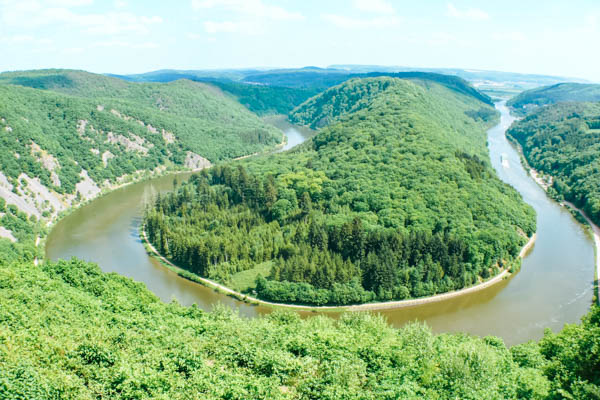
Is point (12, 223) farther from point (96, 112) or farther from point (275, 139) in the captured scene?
point (275, 139)

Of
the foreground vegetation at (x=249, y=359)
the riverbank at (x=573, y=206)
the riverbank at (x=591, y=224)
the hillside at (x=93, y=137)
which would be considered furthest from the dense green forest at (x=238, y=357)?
the hillside at (x=93, y=137)

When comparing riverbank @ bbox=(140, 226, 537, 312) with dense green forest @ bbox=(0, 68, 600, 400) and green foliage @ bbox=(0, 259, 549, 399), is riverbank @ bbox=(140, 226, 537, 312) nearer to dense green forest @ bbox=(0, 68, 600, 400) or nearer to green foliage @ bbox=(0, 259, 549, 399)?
dense green forest @ bbox=(0, 68, 600, 400)

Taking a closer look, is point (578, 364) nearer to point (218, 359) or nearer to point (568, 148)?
point (218, 359)

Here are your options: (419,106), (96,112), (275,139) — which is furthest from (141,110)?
(419,106)

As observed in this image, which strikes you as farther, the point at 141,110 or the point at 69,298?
the point at 141,110

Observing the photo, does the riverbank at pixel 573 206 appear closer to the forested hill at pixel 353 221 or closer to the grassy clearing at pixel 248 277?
the forested hill at pixel 353 221

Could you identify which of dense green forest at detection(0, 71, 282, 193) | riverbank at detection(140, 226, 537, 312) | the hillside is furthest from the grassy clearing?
dense green forest at detection(0, 71, 282, 193)

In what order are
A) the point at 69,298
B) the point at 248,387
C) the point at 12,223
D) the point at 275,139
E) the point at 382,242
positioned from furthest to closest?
1. the point at 275,139
2. the point at 12,223
3. the point at 382,242
4. the point at 69,298
5. the point at 248,387
